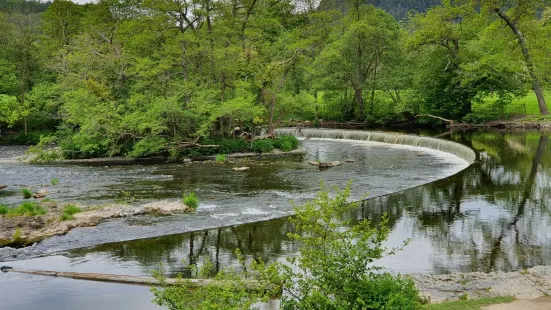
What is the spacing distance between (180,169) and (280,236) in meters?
17.5

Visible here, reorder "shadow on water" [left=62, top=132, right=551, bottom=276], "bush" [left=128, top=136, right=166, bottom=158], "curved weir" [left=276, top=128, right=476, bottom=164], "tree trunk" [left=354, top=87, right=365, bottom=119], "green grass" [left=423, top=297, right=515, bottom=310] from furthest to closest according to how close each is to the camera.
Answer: "tree trunk" [left=354, top=87, right=365, bottom=119], "bush" [left=128, top=136, right=166, bottom=158], "curved weir" [left=276, top=128, right=476, bottom=164], "shadow on water" [left=62, top=132, right=551, bottom=276], "green grass" [left=423, top=297, right=515, bottom=310]

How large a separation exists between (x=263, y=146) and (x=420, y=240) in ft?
80.7

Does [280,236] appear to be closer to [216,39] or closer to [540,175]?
[540,175]

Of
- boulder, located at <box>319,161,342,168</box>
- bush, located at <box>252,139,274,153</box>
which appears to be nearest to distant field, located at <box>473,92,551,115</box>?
bush, located at <box>252,139,274,153</box>

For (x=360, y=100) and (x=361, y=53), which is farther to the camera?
(x=360, y=100)

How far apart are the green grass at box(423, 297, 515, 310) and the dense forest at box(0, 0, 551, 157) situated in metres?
22.6

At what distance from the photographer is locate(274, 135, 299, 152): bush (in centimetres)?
4244

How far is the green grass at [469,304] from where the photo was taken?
10.8 metres

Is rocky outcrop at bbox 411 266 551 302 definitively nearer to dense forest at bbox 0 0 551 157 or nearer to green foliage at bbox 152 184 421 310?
green foliage at bbox 152 184 421 310

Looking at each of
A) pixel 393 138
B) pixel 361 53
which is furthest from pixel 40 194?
pixel 361 53

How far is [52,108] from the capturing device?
51.9 metres

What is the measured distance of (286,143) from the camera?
42.8m

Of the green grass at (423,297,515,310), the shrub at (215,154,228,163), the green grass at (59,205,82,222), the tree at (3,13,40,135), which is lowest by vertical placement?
the green grass at (59,205,82,222)

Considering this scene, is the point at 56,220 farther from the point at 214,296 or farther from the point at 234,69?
the point at 234,69
